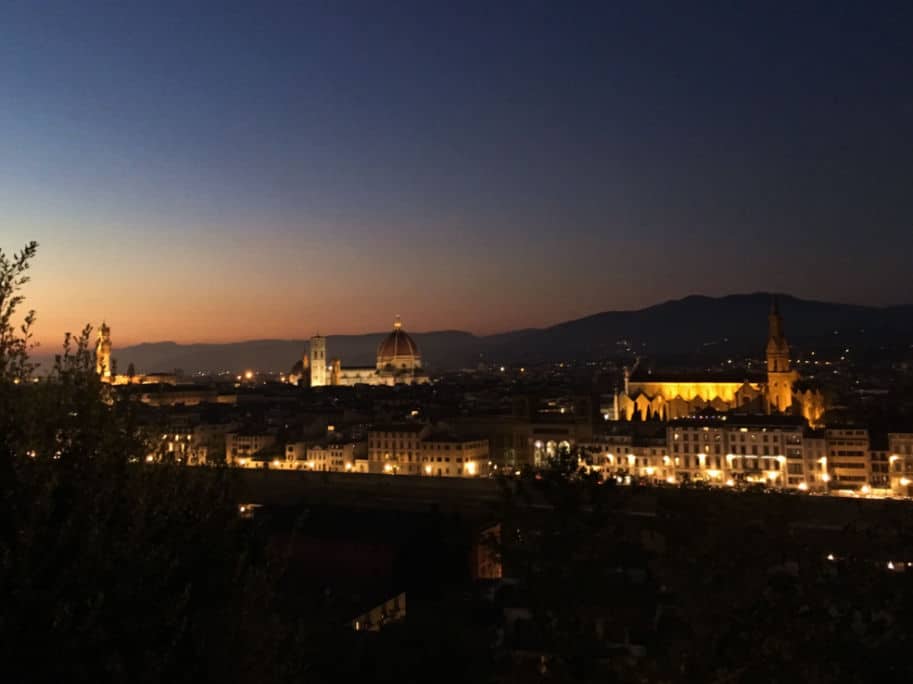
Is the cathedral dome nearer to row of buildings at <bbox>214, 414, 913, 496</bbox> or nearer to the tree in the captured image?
row of buildings at <bbox>214, 414, 913, 496</bbox>

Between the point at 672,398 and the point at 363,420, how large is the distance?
2000 centimetres

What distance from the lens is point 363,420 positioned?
59812mm

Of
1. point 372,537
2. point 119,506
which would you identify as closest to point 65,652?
point 119,506

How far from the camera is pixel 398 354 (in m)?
118

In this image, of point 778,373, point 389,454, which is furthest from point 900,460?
point 389,454

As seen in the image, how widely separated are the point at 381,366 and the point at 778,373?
70711 mm

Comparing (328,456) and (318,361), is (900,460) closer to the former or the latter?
(328,456)

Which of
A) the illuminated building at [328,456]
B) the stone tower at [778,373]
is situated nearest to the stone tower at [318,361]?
the illuminated building at [328,456]

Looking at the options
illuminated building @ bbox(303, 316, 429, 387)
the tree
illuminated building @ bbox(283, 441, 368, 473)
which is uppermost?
illuminated building @ bbox(303, 316, 429, 387)

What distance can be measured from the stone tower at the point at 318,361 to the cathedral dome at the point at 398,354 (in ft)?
24.0

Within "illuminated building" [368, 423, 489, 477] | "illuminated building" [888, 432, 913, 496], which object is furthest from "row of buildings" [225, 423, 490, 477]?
"illuminated building" [888, 432, 913, 496]

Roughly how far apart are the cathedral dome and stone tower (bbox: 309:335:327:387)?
731 cm

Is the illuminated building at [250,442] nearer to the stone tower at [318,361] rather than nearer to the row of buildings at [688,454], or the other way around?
the row of buildings at [688,454]

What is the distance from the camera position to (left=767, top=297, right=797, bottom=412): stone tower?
51.8 meters
